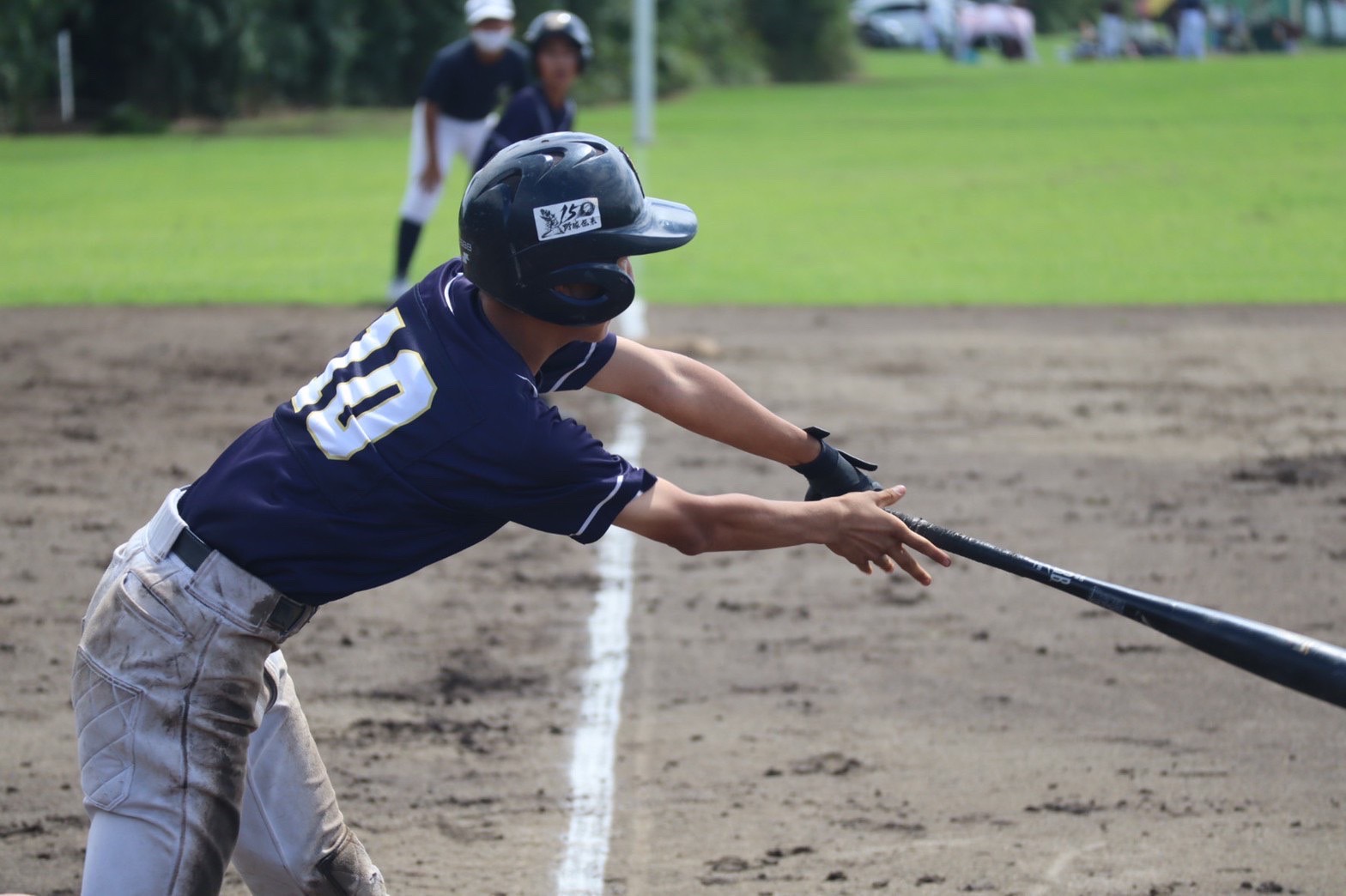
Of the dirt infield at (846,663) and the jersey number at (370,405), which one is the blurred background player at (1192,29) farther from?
the jersey number at (370,405)

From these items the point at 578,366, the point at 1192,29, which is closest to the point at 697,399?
the point at 578,366

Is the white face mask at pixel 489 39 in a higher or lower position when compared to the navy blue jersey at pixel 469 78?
higher

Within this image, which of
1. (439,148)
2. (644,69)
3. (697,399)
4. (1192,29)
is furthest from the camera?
(1192,29)

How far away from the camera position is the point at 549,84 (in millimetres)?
10484

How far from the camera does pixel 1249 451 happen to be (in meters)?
8.28

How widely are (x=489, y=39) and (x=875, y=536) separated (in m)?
9.46

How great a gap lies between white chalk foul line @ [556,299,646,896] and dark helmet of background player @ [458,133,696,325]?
166 cm

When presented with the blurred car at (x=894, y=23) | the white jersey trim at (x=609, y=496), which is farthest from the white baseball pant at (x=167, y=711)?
the blurred car at (x=894, y=23)

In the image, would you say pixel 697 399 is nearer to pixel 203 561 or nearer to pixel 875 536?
pixel 875 536

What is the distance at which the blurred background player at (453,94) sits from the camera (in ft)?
38.6

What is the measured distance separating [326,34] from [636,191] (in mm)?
28352

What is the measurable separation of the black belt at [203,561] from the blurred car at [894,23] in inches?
2184

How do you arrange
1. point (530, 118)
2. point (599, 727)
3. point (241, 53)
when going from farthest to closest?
point (241, 53)
point (530, 118)
point (599, 727)

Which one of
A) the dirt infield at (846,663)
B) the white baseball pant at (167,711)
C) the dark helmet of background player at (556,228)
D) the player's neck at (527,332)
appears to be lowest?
the dirt infield at (846,663)
